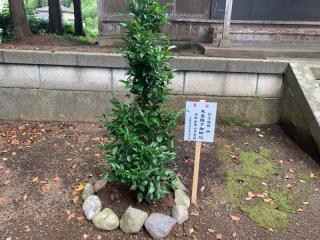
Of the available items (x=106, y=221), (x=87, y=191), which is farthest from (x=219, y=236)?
(x=87, y=191)

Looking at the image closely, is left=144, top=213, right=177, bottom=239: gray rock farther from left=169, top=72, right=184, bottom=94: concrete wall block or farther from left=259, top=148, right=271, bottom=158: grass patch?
left=169, top=72, right=184, bottom=94: concrete wall block

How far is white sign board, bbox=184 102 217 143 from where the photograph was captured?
3381 mm

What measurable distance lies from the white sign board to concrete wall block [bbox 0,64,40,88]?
3.18 metres

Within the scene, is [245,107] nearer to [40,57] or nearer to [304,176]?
[304,176]

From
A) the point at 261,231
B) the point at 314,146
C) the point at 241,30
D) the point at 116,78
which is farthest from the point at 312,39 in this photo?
the point at 261,231

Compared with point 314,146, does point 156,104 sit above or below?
above

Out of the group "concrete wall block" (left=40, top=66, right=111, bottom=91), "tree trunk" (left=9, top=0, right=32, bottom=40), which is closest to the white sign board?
"concrete wall block" (left=40, top=66, right=111, bottom=91)

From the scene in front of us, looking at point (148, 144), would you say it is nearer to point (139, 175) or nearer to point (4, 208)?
point (139, 175)

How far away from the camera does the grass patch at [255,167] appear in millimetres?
4266

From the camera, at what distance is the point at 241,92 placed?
552cm

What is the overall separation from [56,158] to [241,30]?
5731 mm

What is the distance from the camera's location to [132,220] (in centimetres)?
321

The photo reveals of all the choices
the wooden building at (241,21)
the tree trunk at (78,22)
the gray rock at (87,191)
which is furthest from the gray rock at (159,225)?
the tree trunk at (78,22)

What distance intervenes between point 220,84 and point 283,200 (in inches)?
91.4
